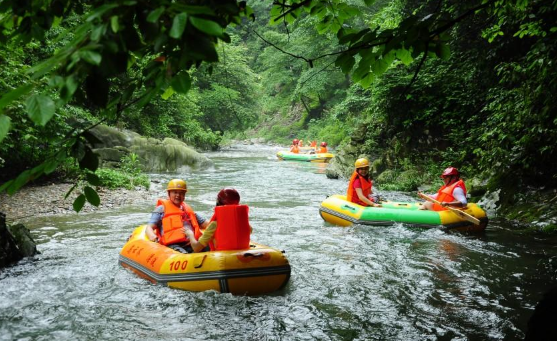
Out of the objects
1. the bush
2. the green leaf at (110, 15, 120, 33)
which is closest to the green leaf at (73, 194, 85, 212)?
the green leaf at (110, 15, 120, 33)

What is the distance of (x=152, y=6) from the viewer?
1.68m

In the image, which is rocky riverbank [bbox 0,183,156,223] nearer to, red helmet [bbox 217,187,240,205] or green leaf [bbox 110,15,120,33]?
red helmet [bbox 217,187,240,205]

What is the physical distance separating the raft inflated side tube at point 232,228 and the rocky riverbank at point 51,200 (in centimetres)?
440

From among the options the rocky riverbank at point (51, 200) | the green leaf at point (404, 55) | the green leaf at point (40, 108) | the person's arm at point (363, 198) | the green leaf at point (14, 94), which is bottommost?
the rocky riverbank at point (51, 200)

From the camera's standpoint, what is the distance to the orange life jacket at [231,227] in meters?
4.99

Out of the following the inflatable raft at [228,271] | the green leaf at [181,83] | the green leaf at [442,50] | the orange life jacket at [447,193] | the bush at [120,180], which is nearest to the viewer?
the green leaf at [181,83]

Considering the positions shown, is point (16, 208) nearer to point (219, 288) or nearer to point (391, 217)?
point (219, 288)

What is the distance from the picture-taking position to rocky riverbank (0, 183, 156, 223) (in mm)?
8844

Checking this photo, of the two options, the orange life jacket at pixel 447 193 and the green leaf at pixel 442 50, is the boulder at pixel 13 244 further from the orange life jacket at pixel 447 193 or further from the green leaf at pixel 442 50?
the orange life jacket at pixel 447 193

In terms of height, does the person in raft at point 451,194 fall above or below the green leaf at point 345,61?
below

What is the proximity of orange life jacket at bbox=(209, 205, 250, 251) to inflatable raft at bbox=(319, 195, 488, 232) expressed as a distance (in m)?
3.99

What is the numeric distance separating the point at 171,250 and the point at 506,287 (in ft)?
13.1

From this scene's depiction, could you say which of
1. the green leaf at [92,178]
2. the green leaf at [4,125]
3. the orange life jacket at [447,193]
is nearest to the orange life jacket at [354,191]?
the orange life jacket at [447,193]

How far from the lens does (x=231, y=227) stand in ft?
16.5
